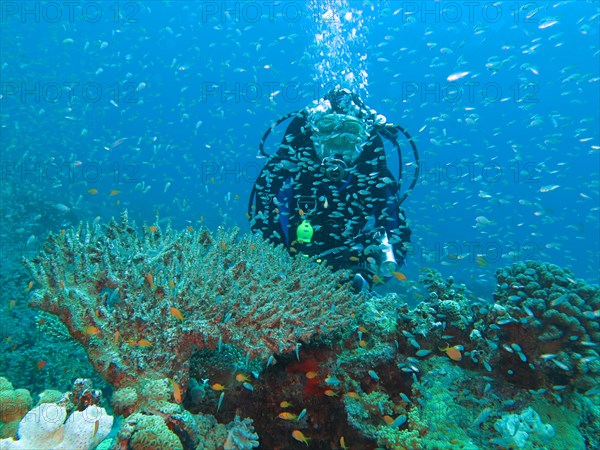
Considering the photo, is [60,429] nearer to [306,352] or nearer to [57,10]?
[306,352]

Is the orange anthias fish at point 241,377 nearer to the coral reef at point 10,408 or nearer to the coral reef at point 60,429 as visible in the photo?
the coral reef at point 60,429

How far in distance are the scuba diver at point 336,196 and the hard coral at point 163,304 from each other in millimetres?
2102

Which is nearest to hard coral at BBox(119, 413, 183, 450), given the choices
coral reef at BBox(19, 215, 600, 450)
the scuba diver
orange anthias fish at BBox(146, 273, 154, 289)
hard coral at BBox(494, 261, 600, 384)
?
coral reef at BBox(19, 215, 600, 450)

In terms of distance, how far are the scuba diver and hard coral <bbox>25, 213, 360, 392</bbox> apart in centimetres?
210

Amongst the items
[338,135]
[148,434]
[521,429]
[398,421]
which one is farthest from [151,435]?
[338,135]

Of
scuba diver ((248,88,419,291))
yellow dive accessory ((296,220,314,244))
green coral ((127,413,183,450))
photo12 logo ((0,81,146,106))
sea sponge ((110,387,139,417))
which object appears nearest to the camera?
green coral ((127,413,183,450))

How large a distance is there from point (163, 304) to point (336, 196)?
13.5ft

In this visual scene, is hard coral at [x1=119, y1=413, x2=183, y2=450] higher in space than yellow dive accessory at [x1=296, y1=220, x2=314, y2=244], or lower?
lower

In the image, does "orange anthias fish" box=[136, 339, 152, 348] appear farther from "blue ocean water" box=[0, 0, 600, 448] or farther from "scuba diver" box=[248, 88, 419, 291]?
"blue ocean water" box=[0, 0, 600, 448]

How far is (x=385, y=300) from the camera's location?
4832 millimetres

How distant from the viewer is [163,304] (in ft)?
10.6

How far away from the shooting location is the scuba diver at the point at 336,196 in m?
6.21

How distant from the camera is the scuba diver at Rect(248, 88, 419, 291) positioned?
6.21 meters

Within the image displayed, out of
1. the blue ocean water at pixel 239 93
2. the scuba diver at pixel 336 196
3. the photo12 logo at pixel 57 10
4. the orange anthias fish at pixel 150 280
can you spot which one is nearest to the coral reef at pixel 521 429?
the scuba diver at pixel 336 196
